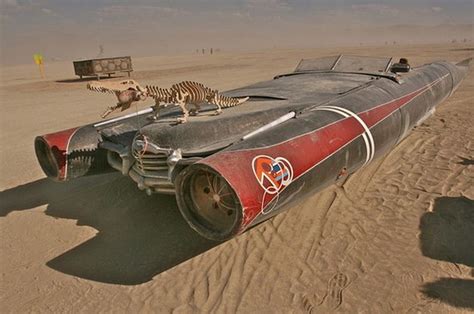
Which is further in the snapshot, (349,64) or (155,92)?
(349,64)

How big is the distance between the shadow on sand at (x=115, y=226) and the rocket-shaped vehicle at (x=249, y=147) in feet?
2.02

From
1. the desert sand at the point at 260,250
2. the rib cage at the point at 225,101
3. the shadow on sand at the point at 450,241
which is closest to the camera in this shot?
the shadow on sand at the point at 450,241

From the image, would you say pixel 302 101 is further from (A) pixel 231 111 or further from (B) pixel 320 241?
(B) pixel 320 241

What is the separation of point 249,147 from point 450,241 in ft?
7.80

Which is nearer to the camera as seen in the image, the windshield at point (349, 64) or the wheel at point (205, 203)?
the wheel at point (205, 203)

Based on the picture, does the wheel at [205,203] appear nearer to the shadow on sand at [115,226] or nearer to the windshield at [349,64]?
the shadow on sand at [115,226]

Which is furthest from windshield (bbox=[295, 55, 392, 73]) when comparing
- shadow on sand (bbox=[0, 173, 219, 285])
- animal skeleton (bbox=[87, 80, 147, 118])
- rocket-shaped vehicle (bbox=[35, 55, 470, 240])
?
animal skeleton (bbox=[87, 80, 147, 118])

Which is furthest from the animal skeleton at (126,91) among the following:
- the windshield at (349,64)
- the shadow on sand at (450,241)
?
the windshield at (349,64)

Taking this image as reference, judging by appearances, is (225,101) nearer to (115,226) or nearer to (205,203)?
(205,203)

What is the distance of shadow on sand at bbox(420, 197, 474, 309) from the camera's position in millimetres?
3285

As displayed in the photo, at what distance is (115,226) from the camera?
481 cm

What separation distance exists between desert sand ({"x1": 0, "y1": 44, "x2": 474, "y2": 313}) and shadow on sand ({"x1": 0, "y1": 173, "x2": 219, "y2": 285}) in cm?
2

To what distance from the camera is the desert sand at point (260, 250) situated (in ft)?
11.3

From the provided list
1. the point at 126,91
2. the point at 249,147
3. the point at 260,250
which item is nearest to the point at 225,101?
the point at 126,91
